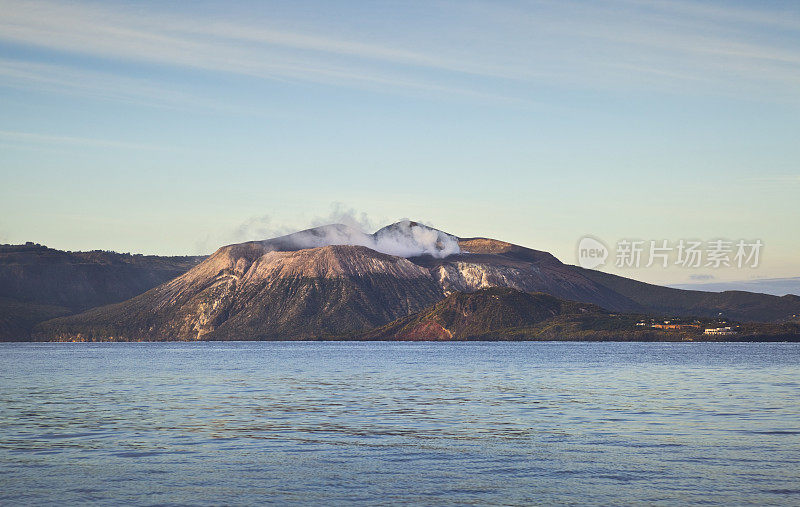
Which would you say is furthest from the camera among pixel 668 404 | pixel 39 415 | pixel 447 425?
pixel 668 404

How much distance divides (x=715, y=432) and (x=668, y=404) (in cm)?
2206

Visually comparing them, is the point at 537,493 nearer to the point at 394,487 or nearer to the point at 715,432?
the point at 394,487

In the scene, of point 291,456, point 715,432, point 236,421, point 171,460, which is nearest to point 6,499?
point 171,460

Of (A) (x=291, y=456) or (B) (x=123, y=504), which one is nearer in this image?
(B) (x=123, y=504)

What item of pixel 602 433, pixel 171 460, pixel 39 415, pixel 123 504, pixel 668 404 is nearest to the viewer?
pixel 123 504

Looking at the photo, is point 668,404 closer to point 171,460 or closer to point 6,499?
point 171,460

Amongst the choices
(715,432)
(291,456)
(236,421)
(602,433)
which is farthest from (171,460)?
(715,432)

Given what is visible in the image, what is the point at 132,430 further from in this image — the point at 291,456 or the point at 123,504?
the point at 123,504

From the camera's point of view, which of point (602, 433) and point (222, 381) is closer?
point (602, 433)

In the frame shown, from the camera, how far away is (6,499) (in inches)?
1539

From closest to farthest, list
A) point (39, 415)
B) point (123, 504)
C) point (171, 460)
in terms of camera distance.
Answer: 1. point (123, 504)
2. point (171, 460)
3. point (39, 415)

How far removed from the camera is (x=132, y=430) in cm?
6253

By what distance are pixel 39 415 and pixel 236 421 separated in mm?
18583

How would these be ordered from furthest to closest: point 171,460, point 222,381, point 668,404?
point 222,381 → point 668,404 → point 171,460
